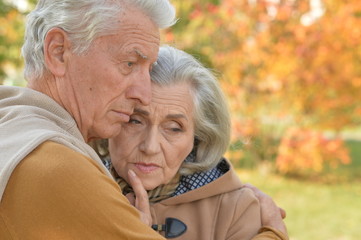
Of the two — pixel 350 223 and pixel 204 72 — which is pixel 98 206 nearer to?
pixel 204 72

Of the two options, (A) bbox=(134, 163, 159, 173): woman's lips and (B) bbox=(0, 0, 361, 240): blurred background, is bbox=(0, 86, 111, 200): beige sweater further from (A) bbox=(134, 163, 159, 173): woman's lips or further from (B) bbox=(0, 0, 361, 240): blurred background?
(B) bbox=(0, 0, 361, 240): blurred background

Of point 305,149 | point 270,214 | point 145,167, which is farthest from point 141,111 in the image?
point 305,149

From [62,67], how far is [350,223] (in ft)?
22.5

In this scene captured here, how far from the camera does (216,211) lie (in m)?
2.80

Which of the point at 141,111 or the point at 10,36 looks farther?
the point at 10,36

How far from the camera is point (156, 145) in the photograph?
8.94 ft

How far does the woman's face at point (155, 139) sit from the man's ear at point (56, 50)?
57 cm

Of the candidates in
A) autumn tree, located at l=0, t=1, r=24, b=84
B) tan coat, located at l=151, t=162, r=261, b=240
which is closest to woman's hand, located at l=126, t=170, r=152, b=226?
tan coat, located at l=151, t=162, r=261, b=240

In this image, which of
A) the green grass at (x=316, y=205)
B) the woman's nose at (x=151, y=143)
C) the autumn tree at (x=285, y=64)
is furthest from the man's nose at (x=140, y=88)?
the autumn tree at (x=285, y=64)

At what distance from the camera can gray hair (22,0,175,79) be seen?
6.88ft

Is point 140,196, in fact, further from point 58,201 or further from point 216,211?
point 58,201

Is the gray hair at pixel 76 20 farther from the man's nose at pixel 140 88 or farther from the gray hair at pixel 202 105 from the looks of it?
the gray hair at pixel 202 105

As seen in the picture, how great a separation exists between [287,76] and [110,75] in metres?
8.39

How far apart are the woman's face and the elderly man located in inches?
13.5
